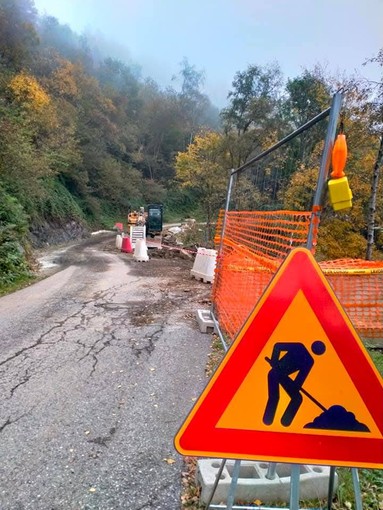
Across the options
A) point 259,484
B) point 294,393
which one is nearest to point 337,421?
point 294,393

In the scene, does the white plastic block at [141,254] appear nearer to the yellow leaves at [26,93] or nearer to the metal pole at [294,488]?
the metal pole at [294,488]

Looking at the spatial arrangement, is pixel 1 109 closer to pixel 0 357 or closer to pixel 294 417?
pixel 0 357

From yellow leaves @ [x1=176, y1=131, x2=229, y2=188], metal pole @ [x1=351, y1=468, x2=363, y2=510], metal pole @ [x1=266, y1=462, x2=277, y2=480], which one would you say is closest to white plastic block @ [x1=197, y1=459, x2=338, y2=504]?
metal pole @ [x1=266, y1=462, x2=277, y2=480]

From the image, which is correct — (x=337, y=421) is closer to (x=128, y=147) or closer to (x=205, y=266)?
(x=205, y=266)

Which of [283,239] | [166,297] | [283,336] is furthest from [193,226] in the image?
[283,336]

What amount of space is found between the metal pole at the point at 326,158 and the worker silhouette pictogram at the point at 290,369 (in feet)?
2.33

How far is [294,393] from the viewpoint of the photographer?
1.62 m

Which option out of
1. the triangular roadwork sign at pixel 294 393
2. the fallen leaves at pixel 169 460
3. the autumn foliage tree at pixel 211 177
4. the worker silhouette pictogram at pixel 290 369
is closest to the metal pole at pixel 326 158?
the triangular roadwork sign at pixel 294 393

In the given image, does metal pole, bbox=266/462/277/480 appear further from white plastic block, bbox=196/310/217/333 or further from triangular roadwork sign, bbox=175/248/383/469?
white plastic block, bbox=196/310/217/333

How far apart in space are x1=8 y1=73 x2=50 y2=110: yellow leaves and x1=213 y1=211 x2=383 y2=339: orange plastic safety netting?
84.7ft

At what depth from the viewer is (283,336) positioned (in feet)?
5.33

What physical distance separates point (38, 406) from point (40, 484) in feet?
3.60

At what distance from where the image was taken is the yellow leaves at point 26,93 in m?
26.6

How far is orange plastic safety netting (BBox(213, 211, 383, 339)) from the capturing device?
414 centimetres
